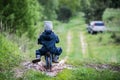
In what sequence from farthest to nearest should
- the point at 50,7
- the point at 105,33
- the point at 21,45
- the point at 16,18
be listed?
the point at 50,7, the point at 105,33, the point at 16,18, the point at 21,45

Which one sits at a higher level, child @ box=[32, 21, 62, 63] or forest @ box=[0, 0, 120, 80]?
child @ box=[32, 21, 62, 63]

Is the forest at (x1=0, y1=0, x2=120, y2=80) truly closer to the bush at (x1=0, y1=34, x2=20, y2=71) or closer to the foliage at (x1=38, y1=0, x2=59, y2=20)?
the bush at (x1=0, y1=34, x2=20, y2=71)

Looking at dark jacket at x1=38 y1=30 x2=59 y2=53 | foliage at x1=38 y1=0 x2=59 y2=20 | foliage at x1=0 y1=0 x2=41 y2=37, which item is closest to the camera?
dark jacket at x1=38 y1=30 x2=59 y2=53

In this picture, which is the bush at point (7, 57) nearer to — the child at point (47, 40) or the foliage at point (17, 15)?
the child at point (47, 40)

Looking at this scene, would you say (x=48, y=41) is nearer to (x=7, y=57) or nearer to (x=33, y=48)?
(x=7, y=57)

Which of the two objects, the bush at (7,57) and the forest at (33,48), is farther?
the bush at (7,57)

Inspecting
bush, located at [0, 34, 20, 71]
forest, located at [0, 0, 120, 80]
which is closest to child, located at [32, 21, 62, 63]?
forest, located at [0, 0, 120, 80]

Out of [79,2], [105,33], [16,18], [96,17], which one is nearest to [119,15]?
[105,33]

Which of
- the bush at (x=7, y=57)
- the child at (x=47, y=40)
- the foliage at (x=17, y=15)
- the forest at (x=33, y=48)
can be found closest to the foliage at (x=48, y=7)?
the forest at (x=33, y=48)

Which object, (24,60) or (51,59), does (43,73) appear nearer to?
(51,59)

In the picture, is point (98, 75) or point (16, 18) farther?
point (16, 18)

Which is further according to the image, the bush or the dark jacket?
the bush

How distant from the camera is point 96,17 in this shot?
53688 millimetres

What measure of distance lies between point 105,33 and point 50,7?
15167 mm
